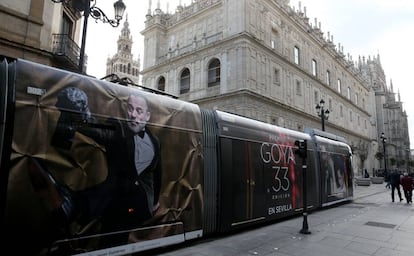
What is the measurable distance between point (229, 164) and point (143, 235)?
301 centimetres

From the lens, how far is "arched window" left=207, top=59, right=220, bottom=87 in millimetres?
30406

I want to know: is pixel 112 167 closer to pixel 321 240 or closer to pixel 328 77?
pixel 321 240

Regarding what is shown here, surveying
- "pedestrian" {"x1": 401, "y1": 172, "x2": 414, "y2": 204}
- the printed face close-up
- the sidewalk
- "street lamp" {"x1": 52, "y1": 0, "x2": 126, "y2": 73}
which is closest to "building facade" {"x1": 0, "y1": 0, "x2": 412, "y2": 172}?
"street lamp" {"x1": 52, "y1": 0, "x2": 126, "y2": 73}

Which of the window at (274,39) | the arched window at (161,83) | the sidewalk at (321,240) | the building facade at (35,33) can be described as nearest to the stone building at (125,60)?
the arched window at (161,83)

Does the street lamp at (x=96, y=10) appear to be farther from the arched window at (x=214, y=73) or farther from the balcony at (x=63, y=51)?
the arched window at (x=214, y=73)

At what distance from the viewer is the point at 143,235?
5695mm

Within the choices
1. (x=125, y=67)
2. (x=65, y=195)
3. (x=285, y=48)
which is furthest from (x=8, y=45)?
(x=125, y=67)

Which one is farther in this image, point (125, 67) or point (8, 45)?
point (125, 67)

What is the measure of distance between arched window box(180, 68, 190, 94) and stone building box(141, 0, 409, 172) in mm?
113

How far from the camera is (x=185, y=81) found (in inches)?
1342

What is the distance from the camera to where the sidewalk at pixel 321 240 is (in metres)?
6.52

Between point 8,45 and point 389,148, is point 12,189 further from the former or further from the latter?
point 389,148

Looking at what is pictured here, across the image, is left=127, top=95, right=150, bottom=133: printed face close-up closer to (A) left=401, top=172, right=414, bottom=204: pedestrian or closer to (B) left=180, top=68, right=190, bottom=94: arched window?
(A) left=401, top=172, right=414, bottom=204: pedestrian

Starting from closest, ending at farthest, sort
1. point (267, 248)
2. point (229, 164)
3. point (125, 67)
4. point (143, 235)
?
point (143, 235) < point (267, 248) < point (229, 164) < point (125, 67)
